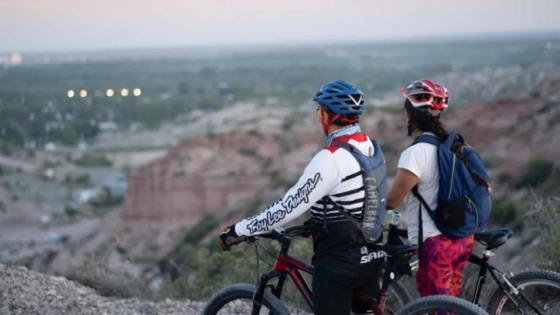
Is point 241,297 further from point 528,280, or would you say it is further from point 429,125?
point 528,280

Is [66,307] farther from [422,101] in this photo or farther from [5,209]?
[5,209]

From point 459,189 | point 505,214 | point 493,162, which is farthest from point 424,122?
point 493,162

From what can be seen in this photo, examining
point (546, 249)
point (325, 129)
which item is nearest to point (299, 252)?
point (546, 249)

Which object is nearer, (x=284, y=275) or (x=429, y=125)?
(x=429, y=125)

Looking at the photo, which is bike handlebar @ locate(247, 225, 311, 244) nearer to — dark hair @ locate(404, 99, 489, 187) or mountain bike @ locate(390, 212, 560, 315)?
mountain bike @ locate(390, 212, 560, 315)

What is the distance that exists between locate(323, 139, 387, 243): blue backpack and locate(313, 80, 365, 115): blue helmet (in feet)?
0.62

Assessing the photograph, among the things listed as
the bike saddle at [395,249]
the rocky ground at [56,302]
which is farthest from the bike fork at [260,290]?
the rocky ground at [56,302]

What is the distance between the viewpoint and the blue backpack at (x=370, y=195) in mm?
3709

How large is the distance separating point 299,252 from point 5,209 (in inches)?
1410

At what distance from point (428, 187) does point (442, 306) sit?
72 cm

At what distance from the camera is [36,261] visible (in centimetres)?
2523

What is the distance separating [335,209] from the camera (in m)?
3.71

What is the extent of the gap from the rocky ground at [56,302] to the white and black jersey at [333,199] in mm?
2779

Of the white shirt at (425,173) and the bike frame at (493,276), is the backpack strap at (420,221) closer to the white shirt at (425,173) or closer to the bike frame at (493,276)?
the white shirt at (425,173)
